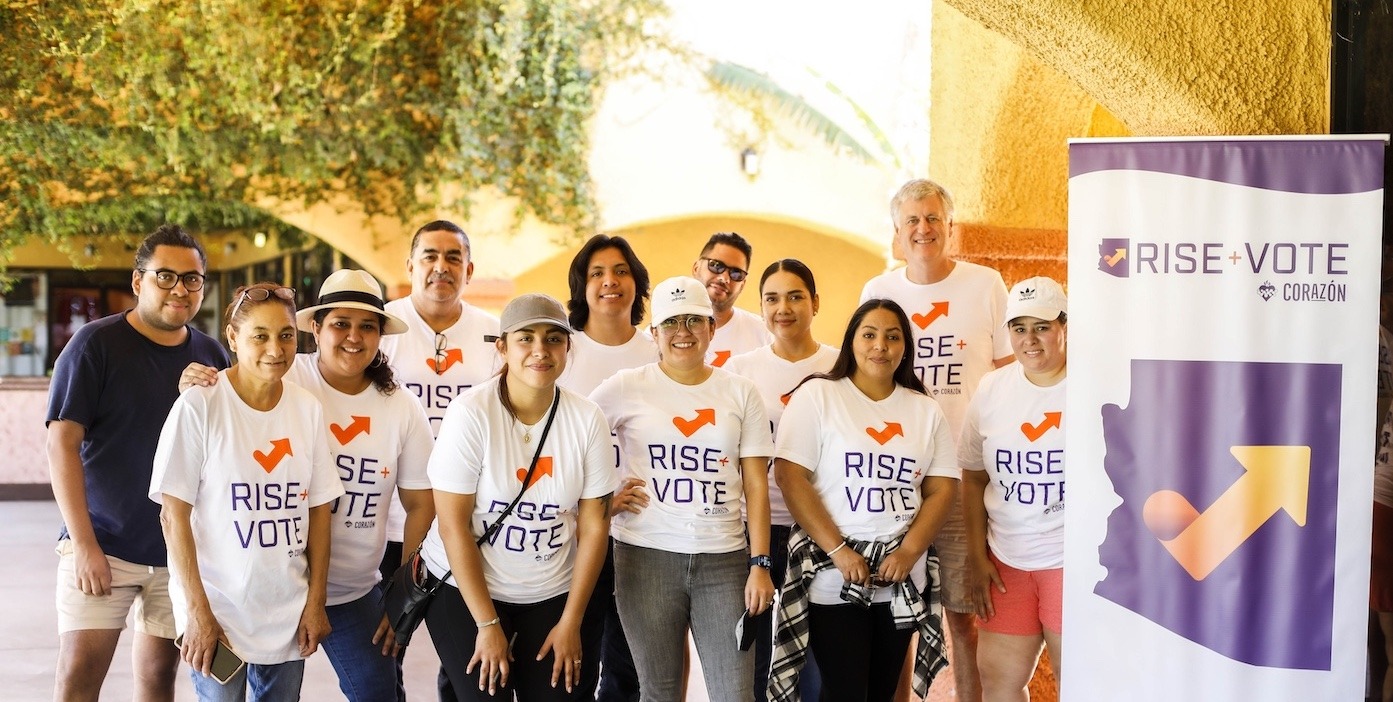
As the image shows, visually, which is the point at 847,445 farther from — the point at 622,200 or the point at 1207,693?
the point at 622,200

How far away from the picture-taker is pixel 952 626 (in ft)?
13.2

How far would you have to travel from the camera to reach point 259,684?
3168 mm

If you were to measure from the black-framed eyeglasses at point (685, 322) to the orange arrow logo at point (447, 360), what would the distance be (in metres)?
0.81

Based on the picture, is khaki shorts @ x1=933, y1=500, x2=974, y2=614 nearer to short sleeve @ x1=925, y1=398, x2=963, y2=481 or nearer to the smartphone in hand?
short sleeve @ x1=925, y1=398, x2=963, y2=481

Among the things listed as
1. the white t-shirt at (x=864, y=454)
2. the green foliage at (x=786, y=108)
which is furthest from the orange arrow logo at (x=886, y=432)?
the green foliage at (x=786, y=108)

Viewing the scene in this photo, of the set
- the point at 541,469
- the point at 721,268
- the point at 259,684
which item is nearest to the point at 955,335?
the point at 721,268

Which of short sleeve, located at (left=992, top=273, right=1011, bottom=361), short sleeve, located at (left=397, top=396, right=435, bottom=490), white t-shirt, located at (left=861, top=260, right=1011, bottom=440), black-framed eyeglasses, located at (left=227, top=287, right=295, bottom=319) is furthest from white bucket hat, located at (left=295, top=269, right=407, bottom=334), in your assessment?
short sleeve, located at (left=992, top=273, right=1011, bottom=361)

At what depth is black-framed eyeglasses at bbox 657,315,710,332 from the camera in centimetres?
340

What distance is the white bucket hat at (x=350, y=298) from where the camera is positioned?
336 cm

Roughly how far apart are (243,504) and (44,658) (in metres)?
3.28

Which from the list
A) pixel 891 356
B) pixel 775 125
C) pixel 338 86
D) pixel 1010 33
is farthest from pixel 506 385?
pixel 775 125

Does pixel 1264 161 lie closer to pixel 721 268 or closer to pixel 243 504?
pixel 721 268

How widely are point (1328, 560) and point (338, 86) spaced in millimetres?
7889

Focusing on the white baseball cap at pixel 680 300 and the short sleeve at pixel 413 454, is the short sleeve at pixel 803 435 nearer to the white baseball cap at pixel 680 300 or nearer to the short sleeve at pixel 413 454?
the white baseball cap at pixel 680 300
